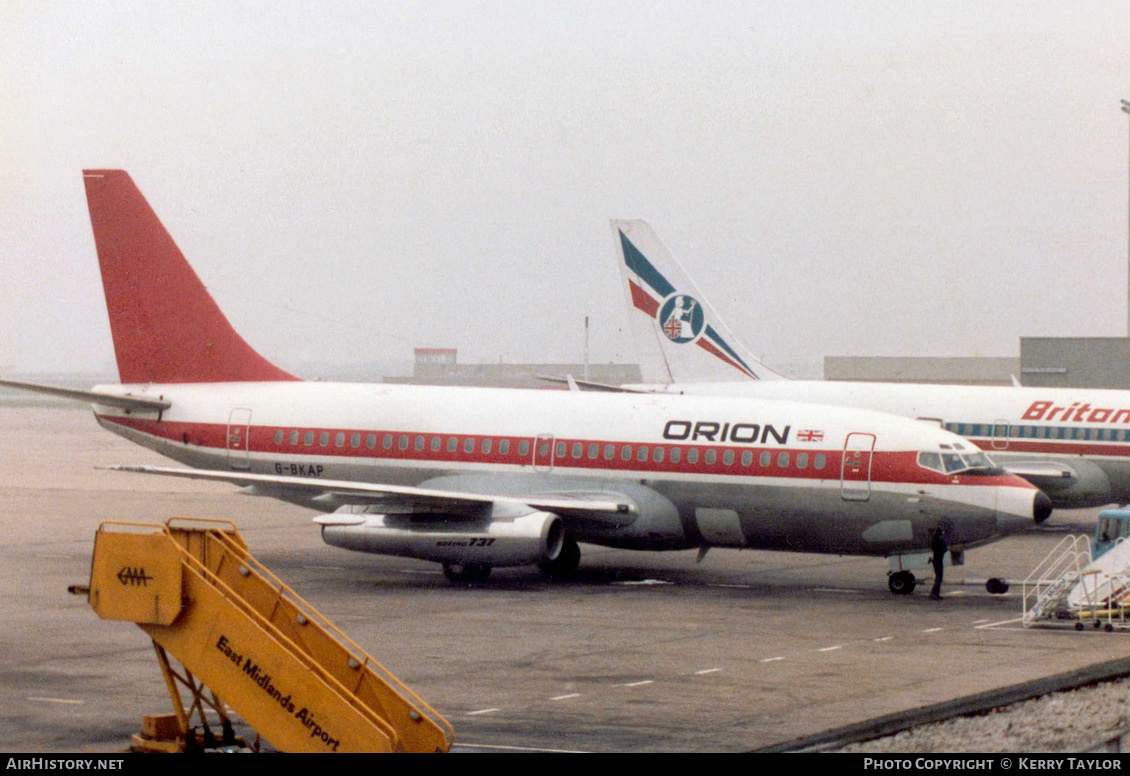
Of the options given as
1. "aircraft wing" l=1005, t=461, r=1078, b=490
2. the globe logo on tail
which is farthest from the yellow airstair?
the globe logo on tail

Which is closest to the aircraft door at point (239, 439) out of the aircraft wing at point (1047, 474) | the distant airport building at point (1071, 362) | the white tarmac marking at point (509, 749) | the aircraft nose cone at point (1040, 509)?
the aircraft nose cone at point (1040, 509)

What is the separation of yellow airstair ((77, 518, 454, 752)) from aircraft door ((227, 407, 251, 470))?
67.8 feet

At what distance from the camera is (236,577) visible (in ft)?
55.6

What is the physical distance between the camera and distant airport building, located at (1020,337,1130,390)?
62.7 meters

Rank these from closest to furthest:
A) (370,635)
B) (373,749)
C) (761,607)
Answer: (373,749)
(370,635)
(761,607)

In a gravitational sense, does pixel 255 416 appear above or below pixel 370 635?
above

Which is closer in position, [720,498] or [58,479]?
[720,498]

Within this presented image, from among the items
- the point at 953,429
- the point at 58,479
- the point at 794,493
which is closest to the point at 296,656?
the point at 794,493

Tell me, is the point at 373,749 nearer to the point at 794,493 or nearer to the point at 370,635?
the point at 370,635

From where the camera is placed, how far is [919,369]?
130625mm

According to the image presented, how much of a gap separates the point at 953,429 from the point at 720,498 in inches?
621

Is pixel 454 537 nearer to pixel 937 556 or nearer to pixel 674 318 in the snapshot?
pixel 937 556

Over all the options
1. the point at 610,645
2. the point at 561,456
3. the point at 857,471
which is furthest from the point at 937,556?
the point at 610,645

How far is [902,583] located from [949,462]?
2.77 metres
